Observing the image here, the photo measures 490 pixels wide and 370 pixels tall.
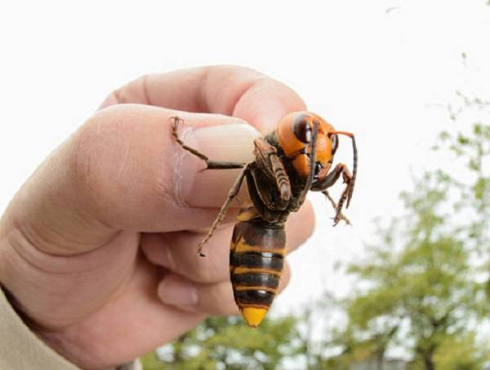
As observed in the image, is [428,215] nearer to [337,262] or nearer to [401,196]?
[401,196]

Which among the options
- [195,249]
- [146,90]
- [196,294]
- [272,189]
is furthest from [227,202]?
[146,90]

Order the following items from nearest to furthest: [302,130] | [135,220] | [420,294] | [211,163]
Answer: [302,130]
[211,163]
[135,220]
[420,294]

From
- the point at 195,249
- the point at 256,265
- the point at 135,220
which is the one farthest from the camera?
the point at 195,249

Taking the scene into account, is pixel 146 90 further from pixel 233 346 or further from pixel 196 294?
pixel 233 346

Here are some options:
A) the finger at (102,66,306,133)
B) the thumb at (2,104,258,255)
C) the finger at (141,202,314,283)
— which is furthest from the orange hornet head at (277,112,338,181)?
the finger at (141,202,314,283)

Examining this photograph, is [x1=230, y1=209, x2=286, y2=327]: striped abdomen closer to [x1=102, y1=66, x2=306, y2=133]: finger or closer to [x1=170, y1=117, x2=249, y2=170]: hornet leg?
[x1=170, y1=117, x2=249, y2=170]: hornet leg

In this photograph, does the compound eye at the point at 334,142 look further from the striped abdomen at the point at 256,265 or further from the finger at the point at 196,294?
the finger at the point at 196,294
